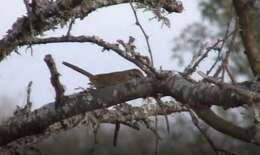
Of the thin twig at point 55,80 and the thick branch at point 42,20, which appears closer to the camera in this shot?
the thin twig at point 55,80

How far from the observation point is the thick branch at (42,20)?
3.02 feet

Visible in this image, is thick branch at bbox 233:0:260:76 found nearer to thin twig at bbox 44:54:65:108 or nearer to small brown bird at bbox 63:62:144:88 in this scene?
small brown bird at bbox 63:62:144:88

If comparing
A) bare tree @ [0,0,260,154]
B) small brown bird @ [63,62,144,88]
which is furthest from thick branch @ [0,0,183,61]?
small brown bird @ [63,62,144,88]

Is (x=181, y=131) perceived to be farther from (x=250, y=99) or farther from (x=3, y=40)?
(x=250, y=99)

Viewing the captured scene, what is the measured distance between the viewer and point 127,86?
31.2 inches

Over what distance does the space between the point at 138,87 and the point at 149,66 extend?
1.4 inches

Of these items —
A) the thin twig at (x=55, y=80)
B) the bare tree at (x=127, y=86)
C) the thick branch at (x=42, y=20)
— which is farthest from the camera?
the thick branch at (x=42, y=20)

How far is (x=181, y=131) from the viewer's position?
3.23 metres

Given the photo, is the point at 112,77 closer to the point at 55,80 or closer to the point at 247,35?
the point at 55,80

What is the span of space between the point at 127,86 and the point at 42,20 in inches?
8.8

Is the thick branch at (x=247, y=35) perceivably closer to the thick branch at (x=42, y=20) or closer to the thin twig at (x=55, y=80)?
the thick branch at (x=42, y=20)

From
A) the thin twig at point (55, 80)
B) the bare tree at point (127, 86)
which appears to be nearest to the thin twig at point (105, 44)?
the bare tree at point (127, 86)

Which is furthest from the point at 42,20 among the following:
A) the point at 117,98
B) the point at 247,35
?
the point at 247,35

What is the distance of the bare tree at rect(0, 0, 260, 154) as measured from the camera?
0.65 metres
